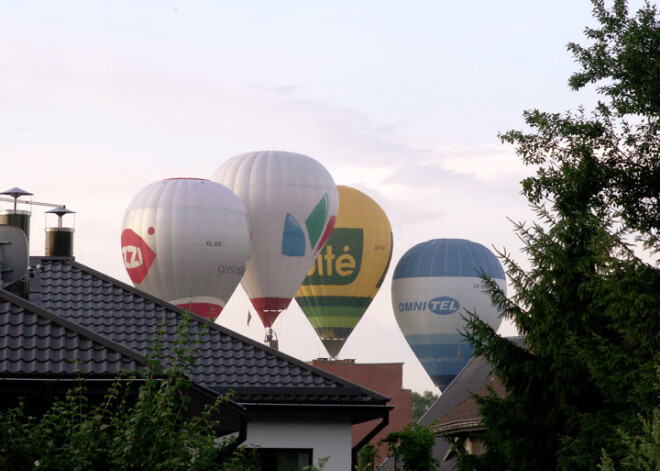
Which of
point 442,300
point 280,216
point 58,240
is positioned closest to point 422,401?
point 442,300

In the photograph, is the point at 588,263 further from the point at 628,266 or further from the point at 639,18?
the point at 639,18

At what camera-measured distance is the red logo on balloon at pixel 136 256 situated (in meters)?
45.3

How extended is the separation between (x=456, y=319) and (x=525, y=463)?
4536 cm

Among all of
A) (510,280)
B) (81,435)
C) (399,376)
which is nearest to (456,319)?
(399,376)

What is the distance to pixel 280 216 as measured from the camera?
50.7 meters

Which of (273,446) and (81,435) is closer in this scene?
(81,435)

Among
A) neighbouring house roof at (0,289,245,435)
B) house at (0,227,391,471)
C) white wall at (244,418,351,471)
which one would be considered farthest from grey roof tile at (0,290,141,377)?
white wall at (244,418,351,471)

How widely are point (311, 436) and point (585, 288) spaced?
4590 millimetres

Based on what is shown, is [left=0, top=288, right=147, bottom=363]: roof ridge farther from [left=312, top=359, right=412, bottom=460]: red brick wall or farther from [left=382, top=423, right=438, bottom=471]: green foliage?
[left=312, top=359, right=412, bottom=460]: red brick wall

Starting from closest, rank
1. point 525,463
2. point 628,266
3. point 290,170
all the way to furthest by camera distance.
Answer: point 628,266
point 525,463
point 290,170

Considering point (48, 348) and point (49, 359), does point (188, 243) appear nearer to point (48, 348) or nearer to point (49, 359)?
point (48, 348)

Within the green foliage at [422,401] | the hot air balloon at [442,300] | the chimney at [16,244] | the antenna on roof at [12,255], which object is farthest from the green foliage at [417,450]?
the green foliage at [422,401]

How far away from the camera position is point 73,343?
10906 millimetres

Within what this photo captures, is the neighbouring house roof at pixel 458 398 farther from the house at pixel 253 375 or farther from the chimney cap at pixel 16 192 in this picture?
the chimney cap at pixel 16 192
